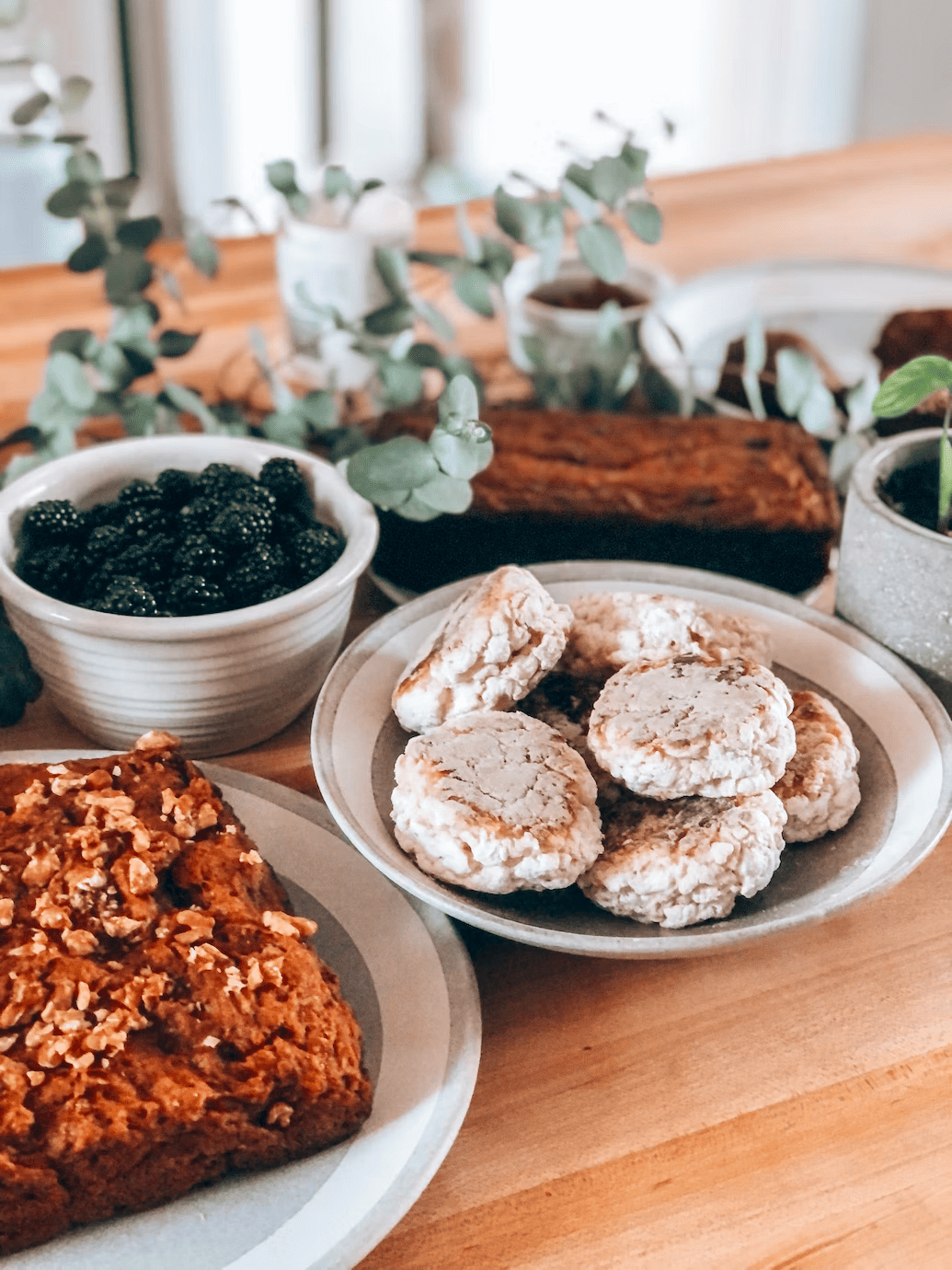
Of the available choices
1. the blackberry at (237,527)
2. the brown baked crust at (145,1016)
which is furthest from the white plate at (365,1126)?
the blackberry at (237,527)

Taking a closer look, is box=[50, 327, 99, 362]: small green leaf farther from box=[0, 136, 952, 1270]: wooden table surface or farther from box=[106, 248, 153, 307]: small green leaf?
box=[0, 136, 952, 1270]: wooden table surface

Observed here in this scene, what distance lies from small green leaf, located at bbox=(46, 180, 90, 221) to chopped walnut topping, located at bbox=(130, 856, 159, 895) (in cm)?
82

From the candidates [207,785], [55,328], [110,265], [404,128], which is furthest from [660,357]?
[404,128]

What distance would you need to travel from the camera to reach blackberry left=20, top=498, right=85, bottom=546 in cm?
94

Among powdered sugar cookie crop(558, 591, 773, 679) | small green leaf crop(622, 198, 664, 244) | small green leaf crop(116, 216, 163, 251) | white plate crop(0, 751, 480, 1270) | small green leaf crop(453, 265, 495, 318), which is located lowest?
white plate crop(0, 751, 480, 1270)

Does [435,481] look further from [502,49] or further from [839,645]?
[502,49]

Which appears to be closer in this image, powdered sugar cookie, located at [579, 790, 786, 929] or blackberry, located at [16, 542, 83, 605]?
powdered sugar cookie, located at [579, 790, 786, 929]

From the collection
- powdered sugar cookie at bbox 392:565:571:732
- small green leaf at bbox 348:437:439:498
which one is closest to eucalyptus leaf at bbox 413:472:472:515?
small green leaf at bbox 348:437:439:498

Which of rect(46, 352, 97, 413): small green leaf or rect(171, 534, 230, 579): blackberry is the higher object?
rect(46, 352, 97, 413): small green leaf

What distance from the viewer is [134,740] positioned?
0.95 metres

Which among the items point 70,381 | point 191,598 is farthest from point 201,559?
point 70,381

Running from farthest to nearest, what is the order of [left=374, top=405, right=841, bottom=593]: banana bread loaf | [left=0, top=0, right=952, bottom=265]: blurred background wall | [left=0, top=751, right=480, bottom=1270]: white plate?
[left=0, top=0, right=952, bottom=265]: blurred background wall
[left=374, top=405, right=841, bottom=593]: banana bread loaf
[left=0, top=751, right=480, bottom=1270]: white plate

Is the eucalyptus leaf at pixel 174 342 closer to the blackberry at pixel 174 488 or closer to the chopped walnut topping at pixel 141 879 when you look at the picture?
the blackberry at pixel 174 488

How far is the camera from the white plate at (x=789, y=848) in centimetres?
72
